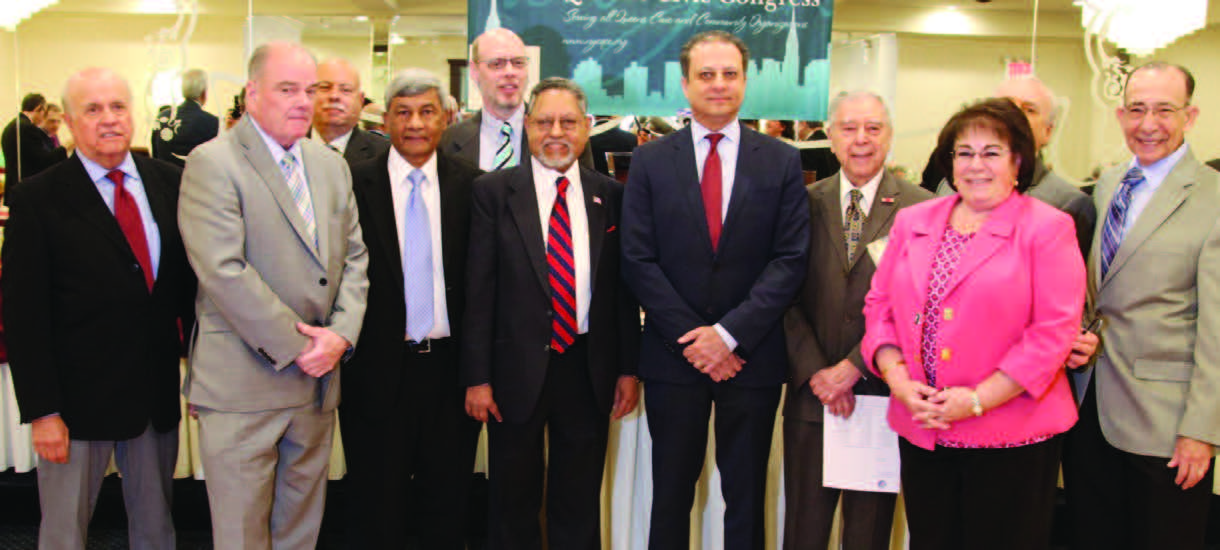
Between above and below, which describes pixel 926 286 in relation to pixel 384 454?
above

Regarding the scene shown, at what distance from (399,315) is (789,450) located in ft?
4.39

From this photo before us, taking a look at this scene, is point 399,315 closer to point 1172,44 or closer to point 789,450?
point 789,450

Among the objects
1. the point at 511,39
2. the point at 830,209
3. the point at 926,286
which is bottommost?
the point at 926,286

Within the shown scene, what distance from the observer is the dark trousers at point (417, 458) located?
110 inches

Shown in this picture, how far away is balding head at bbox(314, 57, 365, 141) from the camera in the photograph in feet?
11.7

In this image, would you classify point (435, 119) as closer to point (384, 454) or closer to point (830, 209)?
point (384, 454)

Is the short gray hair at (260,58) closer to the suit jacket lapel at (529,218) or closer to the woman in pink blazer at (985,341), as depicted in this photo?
the suit jacket lapel at (529,218)

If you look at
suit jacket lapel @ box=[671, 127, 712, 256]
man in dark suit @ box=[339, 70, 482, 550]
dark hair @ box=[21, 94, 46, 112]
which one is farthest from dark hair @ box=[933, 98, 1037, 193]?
dark hair @ box=[21, 94, 46, 112]

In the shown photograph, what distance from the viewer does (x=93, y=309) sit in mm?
2561

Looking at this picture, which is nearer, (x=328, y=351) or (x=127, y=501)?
(x=328, y=351)

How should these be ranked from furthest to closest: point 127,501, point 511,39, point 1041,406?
point 511,39 < point 127,501 < point 1041,406

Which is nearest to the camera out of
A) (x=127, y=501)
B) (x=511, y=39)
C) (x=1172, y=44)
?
(x=127, y=501)

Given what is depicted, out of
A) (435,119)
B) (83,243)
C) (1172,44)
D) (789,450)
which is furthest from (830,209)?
(1172,44)

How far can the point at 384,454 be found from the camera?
2.78m
